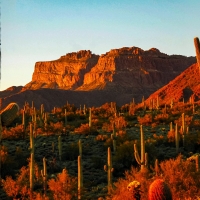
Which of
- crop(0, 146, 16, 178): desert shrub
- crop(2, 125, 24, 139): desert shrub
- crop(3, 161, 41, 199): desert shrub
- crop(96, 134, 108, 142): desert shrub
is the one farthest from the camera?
crop(2, 125, 24, 139): desert shrub

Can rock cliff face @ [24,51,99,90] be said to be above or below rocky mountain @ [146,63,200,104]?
above

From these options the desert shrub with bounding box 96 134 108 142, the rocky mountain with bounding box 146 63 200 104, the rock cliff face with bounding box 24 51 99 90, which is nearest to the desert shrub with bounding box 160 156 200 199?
the desert shrub with bounding box 96 134 108 142

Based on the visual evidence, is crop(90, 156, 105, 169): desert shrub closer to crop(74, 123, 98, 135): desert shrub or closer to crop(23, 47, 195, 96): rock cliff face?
crop(74, 123, 98, 135): desert shrub

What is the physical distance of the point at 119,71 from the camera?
456ft

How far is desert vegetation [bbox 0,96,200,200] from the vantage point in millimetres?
14969

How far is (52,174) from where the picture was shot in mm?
19344

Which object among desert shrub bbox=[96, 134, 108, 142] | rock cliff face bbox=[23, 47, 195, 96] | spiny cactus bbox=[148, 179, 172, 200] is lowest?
desert shrub bbox=[96, 134, 108, 142]

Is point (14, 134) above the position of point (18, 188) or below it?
above

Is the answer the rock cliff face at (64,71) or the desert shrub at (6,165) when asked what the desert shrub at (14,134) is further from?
the rock cliff face at (64,71)

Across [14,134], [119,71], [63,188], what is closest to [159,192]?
[63,188]

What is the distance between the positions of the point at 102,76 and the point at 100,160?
116 m

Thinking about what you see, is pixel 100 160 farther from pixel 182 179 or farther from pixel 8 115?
pixel 8 115

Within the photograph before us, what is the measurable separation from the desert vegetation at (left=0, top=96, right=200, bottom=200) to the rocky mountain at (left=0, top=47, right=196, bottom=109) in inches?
2643

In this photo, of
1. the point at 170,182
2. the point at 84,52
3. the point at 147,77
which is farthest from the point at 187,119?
the point at 84,52
